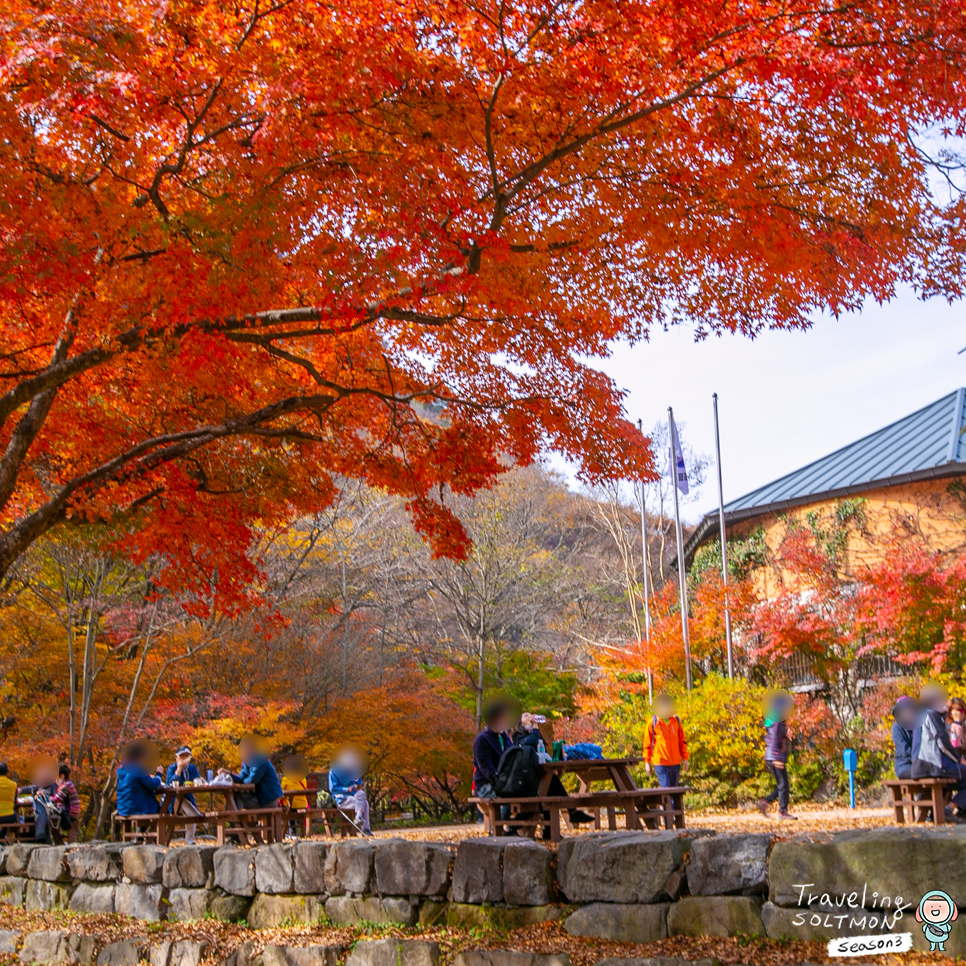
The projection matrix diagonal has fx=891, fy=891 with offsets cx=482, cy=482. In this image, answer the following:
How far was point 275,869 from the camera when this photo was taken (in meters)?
6.94

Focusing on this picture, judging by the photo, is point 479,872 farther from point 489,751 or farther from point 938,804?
point 938,804

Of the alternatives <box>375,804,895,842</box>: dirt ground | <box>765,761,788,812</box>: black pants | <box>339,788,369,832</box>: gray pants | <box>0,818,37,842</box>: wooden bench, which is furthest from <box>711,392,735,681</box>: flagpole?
<box>0,818,37,842</box>: wooden bench

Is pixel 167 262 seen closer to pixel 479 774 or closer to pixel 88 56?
pixel 88 56

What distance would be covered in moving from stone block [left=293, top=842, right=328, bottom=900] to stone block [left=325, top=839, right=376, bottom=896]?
5cm

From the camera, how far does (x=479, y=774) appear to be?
8055mm

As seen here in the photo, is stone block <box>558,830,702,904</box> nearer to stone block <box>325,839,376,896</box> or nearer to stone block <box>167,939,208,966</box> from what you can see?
stone block <box>325,839,376,896</box>

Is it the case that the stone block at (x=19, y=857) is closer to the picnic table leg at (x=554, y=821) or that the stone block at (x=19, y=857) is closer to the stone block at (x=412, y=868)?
the stone block at (x=412, y=868)

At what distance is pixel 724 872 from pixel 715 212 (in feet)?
16.9

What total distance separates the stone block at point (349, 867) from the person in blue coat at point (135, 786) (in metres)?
3.80

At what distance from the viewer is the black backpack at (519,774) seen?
7.56m

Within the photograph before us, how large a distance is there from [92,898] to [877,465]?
19.1 m

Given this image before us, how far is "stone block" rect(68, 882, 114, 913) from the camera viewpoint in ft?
27.5

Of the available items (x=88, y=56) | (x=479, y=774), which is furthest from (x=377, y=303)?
(x=479, y=774)

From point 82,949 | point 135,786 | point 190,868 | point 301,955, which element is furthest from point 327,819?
point 301,955
